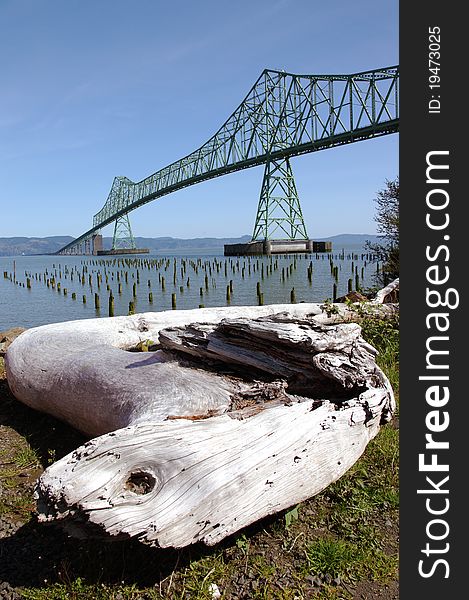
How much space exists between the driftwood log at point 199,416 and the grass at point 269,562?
0.66 feet

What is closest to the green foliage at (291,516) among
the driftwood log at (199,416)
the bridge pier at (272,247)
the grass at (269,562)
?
the grass at (269,562)

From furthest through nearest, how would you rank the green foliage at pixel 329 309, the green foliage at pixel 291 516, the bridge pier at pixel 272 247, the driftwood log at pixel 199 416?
the bridge pier at pixel 272 247 < the green foliage at pixel 329 309 < the green foliage at pixel 291 516 < the driftwood log at pixel 199 416

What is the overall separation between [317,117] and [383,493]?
59.6 meters

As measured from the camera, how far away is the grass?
243cm

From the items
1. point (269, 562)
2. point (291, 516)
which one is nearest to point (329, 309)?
point (291, 516)

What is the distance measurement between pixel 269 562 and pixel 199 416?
0.90m

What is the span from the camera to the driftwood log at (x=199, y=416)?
2.38 metres

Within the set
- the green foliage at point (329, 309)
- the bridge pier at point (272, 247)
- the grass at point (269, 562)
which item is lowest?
the grass at point (269, 562)

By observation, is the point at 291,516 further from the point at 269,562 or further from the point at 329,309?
the point at 329,309

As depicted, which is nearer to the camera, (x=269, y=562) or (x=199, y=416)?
(x=269, y=562)

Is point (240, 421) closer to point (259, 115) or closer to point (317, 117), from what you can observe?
point (317, 117)

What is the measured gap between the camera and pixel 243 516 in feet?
8.41

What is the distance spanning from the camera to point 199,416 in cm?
317

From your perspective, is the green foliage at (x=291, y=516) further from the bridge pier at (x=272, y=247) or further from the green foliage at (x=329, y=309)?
the bridge pier at (x=272, y=247)
